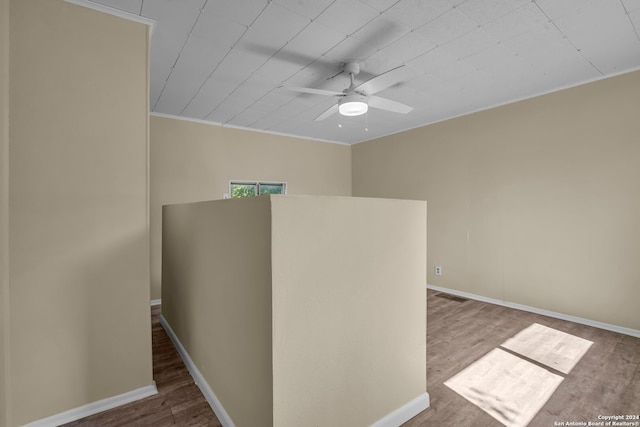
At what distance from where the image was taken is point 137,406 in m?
1.96

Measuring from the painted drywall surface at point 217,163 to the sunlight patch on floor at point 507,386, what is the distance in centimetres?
386

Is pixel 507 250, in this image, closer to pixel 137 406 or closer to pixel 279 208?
pixel 279 208

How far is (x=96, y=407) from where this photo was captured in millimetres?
1910

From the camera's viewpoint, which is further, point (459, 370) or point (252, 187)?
point (252, 187)

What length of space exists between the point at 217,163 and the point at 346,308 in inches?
149

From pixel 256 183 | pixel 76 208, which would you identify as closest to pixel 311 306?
pixel 76 208

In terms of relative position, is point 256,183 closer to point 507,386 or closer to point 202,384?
point 202,384

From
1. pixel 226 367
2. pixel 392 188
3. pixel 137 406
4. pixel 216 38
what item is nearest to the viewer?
pixel 226 367

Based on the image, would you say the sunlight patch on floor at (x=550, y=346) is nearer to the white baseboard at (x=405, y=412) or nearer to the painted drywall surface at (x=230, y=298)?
the white baseboard at (x=405, y=412)

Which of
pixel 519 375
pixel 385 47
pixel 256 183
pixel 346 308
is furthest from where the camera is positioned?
pixel 256 183

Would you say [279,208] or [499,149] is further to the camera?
[499,149]

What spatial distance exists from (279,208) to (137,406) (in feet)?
6.18

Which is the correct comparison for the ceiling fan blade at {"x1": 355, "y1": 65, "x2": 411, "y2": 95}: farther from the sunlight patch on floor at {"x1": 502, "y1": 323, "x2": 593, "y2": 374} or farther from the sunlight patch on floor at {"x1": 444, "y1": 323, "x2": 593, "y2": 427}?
the sunlight patch on floor at {"x1": 502, "y1": 323, "x2": 593, "y2": 374}

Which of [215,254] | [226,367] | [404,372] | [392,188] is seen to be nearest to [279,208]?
[215,254]
